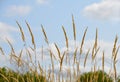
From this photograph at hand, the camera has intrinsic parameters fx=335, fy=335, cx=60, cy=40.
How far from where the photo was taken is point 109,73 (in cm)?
519

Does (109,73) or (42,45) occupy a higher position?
(42,45)

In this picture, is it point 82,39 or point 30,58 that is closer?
point 82,39

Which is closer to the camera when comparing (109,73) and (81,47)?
(81,47)

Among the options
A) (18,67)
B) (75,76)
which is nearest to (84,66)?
(75,76)

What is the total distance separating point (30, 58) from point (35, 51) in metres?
0.14

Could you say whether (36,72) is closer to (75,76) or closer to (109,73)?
(75,76)

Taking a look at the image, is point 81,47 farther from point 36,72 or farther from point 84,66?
point 36,72

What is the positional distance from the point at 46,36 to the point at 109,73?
116 centimetres

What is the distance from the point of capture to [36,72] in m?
5.08

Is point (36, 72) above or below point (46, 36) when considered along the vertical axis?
below

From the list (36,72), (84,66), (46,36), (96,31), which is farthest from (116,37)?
(36,72)

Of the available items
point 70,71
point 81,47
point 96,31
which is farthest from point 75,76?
point 96,31

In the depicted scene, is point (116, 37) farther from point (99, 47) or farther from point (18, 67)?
point (18, 67)

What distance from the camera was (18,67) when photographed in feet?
17.4
